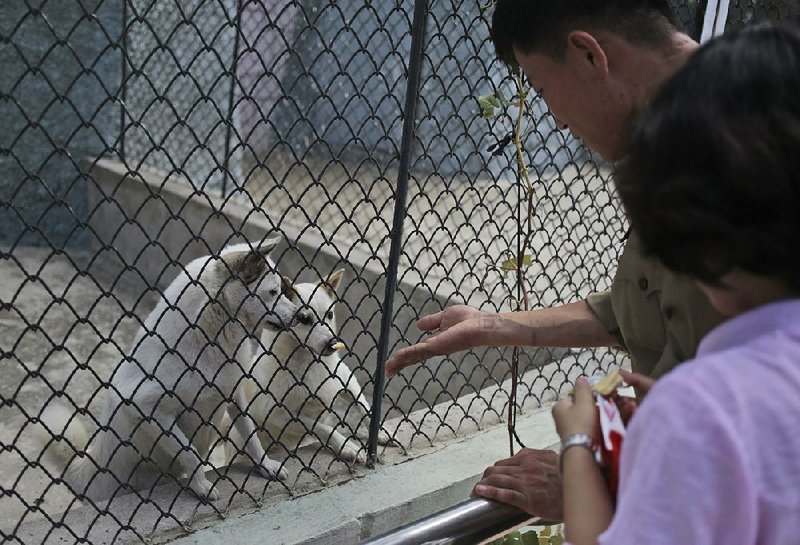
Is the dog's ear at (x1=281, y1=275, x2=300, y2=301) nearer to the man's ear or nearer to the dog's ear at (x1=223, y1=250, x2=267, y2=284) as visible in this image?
the dog's ear at (x1=223, y1=250, x2=267, y2=284)

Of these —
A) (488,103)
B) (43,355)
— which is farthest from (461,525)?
(43,355)

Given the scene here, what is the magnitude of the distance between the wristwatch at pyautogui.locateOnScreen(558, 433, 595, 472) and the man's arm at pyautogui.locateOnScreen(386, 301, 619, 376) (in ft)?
2.26

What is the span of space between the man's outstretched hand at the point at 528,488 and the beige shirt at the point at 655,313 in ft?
0.95

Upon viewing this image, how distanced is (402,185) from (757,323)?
5.87 feet

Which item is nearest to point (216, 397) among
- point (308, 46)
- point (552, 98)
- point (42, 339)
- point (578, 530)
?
point (552, 98)

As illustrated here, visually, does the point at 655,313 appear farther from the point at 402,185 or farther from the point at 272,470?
the point at 272,470

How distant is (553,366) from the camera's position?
11.8 ft

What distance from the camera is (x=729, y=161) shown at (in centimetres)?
76

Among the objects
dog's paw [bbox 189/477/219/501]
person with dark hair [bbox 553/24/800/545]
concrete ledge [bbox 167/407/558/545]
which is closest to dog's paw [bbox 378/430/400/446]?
concrete ledge [bbox 167/407/558/545]

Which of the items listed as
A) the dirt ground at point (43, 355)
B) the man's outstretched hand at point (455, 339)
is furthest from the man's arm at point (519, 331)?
the dirt ground at point (43, 355)

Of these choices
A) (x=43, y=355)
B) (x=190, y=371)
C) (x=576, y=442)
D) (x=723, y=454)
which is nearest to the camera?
(x=723, y=454)

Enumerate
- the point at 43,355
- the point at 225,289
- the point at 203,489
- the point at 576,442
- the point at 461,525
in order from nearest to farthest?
1. the point at 576,442
2. the point at 461,525
3. the point at 203,489
4. the point at 225,289
5. the point at 43,355

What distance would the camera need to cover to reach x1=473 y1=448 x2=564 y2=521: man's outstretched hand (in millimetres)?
1227

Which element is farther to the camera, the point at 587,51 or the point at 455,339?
the point at 455,339
